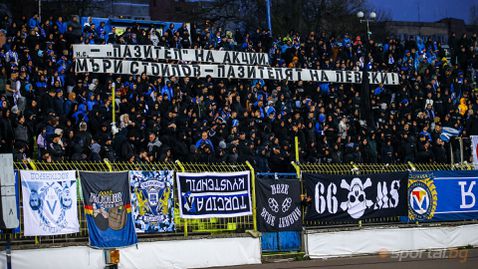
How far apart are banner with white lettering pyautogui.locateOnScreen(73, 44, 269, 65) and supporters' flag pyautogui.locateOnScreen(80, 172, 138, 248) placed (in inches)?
378

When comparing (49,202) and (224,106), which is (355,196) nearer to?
(224,106)

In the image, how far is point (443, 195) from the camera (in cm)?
2202

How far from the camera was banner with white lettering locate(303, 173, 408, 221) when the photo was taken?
770 inches

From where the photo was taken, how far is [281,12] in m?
48.6

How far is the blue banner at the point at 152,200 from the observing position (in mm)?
16594

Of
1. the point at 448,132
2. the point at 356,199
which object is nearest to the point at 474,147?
the point at 448,132

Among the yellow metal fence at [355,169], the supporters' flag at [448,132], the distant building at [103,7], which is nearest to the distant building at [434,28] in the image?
the distant building at [103,7]

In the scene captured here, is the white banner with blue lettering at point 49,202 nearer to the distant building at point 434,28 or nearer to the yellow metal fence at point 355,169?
the yellow metal fence at point 355,169

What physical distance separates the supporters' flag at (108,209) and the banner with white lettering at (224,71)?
29.5 ft

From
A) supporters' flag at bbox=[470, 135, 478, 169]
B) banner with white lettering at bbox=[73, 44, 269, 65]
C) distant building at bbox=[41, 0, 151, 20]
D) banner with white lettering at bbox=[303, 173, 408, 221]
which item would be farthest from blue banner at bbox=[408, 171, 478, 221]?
distant building at bbox=[41, 0, 151, 20]

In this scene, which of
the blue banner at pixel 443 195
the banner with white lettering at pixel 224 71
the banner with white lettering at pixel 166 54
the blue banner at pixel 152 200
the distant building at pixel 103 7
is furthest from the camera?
the distant building at pixel 103 7

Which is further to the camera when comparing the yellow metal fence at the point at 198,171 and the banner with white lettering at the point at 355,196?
the banner with white lettering at the point at 355,196

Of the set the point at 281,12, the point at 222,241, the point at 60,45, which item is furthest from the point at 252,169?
the point at 281,12

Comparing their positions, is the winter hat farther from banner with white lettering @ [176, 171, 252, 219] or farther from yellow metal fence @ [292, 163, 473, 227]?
banner with white lettering @ [176, 171, 252, 219]
